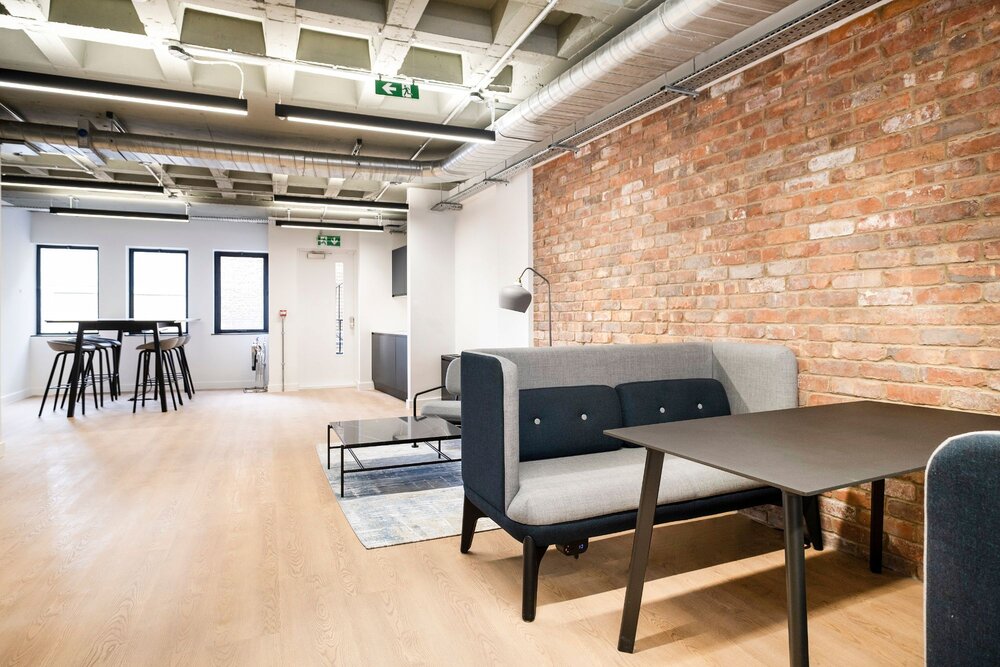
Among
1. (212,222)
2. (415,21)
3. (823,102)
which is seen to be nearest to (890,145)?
(823,102)

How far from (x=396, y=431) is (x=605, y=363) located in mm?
1780

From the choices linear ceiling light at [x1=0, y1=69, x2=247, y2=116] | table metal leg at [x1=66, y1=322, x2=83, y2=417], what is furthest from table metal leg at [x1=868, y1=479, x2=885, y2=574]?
table metal leg at [x1=66, y1=322, x2=83, y2=417]

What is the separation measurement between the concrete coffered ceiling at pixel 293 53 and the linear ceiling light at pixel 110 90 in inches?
11.4

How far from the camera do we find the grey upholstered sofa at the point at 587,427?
91.1 inches

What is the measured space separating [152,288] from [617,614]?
949cm

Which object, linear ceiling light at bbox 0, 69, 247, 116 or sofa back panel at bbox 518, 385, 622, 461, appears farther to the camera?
linear ceiling light at bbox 0, 69, 247, 116

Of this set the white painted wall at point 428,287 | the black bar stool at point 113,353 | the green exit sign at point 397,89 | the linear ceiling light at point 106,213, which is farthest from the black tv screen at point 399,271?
the green exit sign at point 397,89

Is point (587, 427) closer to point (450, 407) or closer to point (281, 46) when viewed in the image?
point (450, 407)

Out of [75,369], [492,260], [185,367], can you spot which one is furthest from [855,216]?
[185,367]

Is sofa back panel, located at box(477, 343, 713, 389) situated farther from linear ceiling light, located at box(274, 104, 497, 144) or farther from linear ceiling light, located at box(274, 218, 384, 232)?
linear ceiling light, located at box(274, 218, 384, 232)

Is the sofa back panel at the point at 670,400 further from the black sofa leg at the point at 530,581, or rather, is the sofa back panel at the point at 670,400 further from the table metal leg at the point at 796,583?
the table metal leg at the point at 796,583

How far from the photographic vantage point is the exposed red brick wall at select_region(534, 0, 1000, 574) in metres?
2.35

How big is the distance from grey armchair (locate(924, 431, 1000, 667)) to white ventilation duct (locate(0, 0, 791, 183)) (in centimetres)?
257

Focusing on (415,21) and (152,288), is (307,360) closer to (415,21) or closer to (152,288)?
(152,288)
